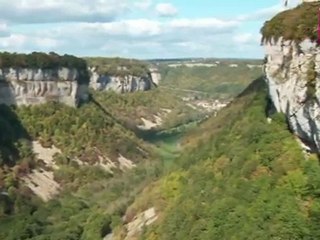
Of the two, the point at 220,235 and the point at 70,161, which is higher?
the point at 220,235

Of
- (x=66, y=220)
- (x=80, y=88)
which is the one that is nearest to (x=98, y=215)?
(x=66, y=220)

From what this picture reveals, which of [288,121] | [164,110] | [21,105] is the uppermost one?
[288,121]

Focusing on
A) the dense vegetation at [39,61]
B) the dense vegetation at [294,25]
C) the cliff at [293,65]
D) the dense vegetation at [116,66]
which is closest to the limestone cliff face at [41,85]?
the dense vegetation at [39,61]

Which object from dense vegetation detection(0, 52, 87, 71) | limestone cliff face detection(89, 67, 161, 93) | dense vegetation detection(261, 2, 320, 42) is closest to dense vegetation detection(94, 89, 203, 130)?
limestone cliff face detection(89, 67, 161, 93)

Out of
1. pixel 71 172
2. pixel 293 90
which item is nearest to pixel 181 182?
pixel 293 90

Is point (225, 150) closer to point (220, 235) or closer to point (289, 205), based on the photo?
point (220, 235)

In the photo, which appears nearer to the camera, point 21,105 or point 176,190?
point 176,190

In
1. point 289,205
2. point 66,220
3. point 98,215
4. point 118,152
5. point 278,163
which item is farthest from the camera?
point 118,152
